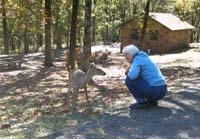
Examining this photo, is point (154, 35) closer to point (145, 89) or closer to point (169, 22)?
point (169, 22)

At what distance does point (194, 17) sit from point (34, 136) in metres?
59.3

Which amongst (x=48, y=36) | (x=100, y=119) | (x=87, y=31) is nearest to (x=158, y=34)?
(x=48, y=36)

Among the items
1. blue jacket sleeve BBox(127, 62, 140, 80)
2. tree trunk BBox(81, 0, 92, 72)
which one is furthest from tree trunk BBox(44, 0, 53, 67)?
blue jacket sleeve BBox(127, 62, 140, 80)

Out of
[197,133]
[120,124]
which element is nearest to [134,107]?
[120,124]

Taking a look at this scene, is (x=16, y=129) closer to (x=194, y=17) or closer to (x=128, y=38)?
(x=128, y=38)

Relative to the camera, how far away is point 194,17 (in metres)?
63.6

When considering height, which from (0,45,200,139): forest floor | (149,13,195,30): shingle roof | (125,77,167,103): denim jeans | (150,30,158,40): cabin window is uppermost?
(149,13,195,30): shingle roof

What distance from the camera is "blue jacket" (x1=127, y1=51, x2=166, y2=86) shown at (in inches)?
319

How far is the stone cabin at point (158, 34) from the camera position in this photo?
3891cm

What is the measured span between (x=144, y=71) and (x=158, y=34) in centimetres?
3157

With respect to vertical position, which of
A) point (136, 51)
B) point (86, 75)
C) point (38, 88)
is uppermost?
point (136, 51)

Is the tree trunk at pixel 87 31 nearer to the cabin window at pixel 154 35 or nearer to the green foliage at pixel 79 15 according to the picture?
the green foliage at pixel 79 15

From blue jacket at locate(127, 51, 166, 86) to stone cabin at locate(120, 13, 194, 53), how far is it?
98.9 feet

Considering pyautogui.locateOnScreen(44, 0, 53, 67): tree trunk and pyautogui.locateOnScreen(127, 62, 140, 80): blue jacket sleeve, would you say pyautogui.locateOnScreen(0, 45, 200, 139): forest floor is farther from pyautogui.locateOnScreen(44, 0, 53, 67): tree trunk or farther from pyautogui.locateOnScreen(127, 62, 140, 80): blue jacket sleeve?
pyautogui.locateOnScreen(44, 0, 53, 67): tree trunk
